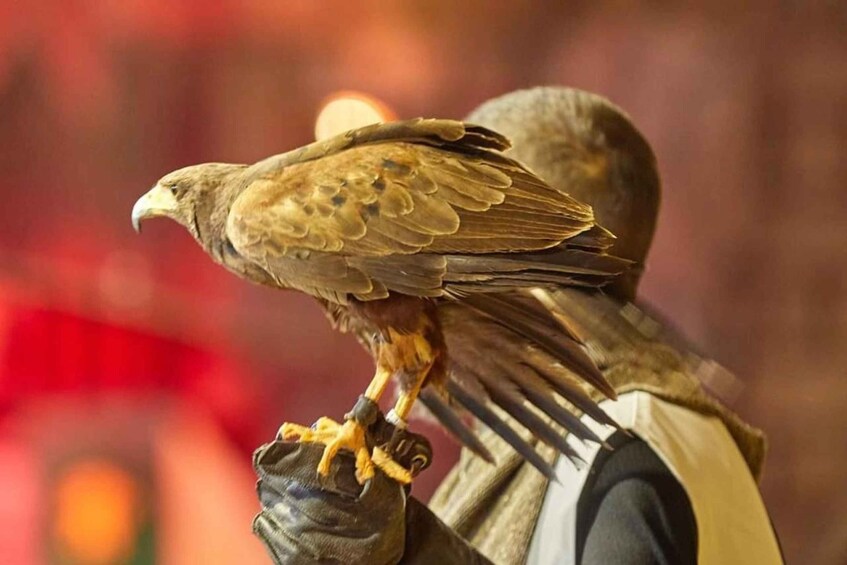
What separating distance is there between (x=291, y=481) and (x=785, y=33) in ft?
5.02

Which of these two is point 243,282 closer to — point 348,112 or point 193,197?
point 348,112

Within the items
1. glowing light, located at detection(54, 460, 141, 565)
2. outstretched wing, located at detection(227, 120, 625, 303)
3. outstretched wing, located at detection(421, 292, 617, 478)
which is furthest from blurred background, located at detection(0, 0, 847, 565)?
outstretched wing, located at detection(227, 120, 625, 303)

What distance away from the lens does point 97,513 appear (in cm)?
150

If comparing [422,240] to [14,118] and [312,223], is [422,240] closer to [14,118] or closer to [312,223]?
[312,223]

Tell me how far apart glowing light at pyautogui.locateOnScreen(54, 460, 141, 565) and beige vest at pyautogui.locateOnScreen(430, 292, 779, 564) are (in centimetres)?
69

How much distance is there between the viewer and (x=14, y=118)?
151cm

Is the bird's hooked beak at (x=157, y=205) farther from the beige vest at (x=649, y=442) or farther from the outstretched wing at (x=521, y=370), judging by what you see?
the beige vest at (x=649, y=442)

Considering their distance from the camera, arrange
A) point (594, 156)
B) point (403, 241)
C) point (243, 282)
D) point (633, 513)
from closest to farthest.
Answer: point (403, 241)
point (633, 513)
point (594, 156)
point (243, 282)

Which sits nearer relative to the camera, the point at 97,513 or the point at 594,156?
the point at 594,156

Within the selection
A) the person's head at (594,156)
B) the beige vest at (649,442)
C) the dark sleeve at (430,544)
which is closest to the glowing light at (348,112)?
the person's head at (594,156)

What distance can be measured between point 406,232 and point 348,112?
104cm

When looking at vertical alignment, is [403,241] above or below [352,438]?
above

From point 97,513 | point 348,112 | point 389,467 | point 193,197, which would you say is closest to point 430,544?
point 389,467

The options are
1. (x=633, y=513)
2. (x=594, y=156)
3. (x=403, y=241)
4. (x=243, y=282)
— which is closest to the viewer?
(x=403, y=241)
